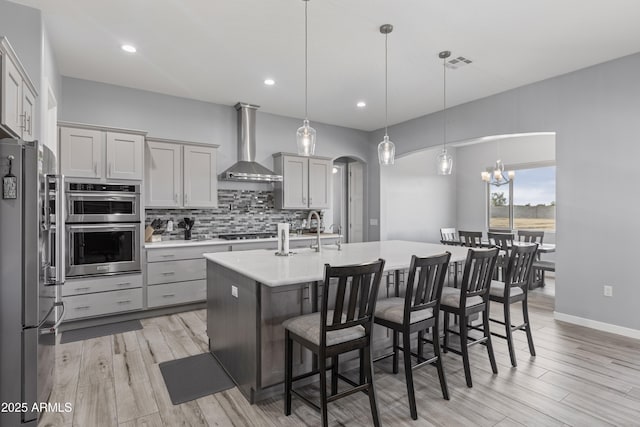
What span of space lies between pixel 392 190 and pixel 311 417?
6058mm

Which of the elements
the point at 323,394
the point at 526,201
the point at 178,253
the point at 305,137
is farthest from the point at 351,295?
the point at 526,201

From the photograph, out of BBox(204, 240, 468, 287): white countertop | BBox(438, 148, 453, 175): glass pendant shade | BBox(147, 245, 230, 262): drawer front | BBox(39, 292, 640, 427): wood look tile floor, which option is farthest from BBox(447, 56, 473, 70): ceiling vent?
BBox(147, 245, 230, 262): drawer front

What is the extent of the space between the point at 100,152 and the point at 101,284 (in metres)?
1.54

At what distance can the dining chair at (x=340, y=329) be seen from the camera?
6.12ft

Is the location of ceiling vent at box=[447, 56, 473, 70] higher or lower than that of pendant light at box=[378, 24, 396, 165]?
higher

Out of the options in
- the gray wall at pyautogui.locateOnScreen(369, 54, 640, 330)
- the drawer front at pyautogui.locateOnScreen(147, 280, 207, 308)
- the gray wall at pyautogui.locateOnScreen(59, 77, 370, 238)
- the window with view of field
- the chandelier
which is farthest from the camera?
the window with view of field

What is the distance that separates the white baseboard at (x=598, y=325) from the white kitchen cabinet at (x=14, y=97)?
5.53m

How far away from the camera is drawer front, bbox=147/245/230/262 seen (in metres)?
4.24

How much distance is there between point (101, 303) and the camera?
392 cm

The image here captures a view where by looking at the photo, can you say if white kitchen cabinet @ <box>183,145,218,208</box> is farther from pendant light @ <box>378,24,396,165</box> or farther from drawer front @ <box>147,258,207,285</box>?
pendant light @ <box>378,24,396,165</box>

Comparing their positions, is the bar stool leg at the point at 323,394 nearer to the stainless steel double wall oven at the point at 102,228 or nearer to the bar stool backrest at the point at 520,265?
the bar stool backrest at the point at 520,265

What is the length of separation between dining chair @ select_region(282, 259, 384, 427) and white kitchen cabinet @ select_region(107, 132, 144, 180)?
3.12m

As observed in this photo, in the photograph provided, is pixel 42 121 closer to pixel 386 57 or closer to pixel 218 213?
pixel 218 213

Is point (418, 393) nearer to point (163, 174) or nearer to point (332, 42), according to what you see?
point (332, 42)
